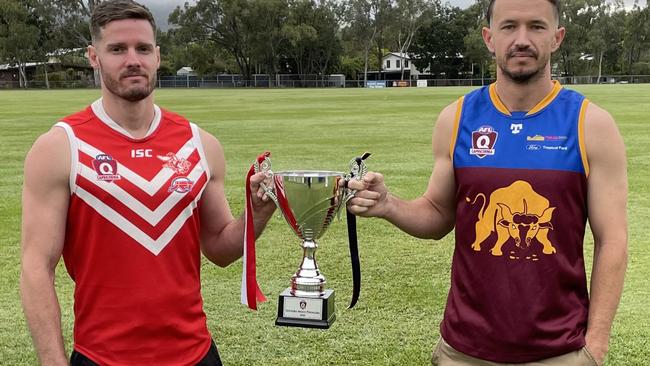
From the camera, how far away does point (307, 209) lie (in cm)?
290

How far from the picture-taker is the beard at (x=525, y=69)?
96.4 inches

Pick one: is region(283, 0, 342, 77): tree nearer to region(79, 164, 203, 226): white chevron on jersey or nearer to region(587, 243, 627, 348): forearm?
region(79, 164, 203, 226): white chevron on jersey

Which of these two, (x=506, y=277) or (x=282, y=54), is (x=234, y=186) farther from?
(x=282, y=54)

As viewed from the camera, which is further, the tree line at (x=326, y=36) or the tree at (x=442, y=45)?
the tree at (x=442, y=45)

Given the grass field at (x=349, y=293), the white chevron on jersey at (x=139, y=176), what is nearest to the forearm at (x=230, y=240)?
the white chevron on jersey at (x=139, y=176)

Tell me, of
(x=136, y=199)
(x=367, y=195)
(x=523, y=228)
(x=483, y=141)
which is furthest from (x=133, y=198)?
(x=523, y=228)

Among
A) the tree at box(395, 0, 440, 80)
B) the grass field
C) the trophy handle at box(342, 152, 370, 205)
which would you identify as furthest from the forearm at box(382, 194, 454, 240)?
the tree at box(395, 0, 440, 80)

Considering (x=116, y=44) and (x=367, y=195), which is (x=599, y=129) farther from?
(x=116, y=44)

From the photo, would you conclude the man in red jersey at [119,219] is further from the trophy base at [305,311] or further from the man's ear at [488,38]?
the man's ear at [488,38]

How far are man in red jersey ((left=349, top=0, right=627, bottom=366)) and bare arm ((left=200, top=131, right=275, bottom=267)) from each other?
0.76 metres

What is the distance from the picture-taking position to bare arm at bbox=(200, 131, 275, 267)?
272cm

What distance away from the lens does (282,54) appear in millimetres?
87062

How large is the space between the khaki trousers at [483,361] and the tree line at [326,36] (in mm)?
76003

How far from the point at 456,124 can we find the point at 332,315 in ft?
2.89
